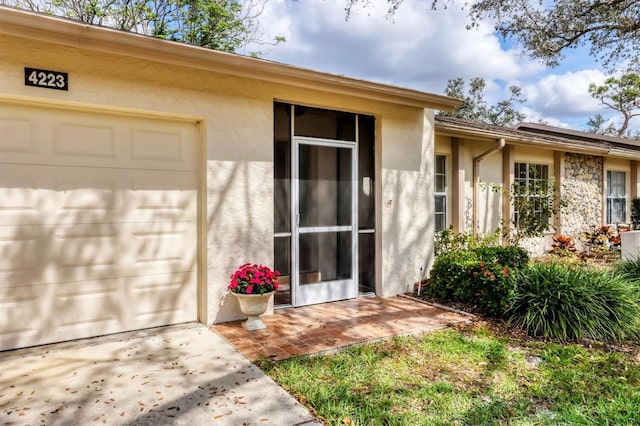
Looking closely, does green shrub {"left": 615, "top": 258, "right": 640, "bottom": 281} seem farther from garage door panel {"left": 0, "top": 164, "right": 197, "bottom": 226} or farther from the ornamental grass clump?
garage door panel {"left": 0, "top": 164, "right": 197, "bottom": 226}

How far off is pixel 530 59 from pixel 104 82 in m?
10.2

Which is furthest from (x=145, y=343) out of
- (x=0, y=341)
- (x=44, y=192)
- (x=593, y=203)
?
(x=593, y=203)

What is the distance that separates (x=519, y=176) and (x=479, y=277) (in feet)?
19.4

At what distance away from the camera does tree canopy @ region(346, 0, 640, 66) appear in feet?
28.9

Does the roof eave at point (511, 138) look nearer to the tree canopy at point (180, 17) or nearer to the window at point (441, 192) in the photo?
the window at point (441, 192)

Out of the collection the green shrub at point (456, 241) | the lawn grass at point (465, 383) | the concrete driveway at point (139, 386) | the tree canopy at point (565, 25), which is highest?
the tree canopy at point (565, 25)

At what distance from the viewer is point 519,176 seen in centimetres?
1030

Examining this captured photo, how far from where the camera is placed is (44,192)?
4070mm

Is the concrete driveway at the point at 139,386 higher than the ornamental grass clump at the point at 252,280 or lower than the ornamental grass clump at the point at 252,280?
lower

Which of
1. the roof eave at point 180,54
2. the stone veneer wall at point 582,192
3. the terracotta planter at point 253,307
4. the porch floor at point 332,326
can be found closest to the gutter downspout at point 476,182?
the stone veneer wall at point 582,192

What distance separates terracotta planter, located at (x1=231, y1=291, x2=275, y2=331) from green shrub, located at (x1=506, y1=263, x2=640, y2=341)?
3.17 m

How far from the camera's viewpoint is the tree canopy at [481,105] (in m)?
29.5

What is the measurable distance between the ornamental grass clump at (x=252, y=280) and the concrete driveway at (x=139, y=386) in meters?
0.65

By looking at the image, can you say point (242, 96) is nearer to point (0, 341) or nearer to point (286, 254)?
point (286, 254)
